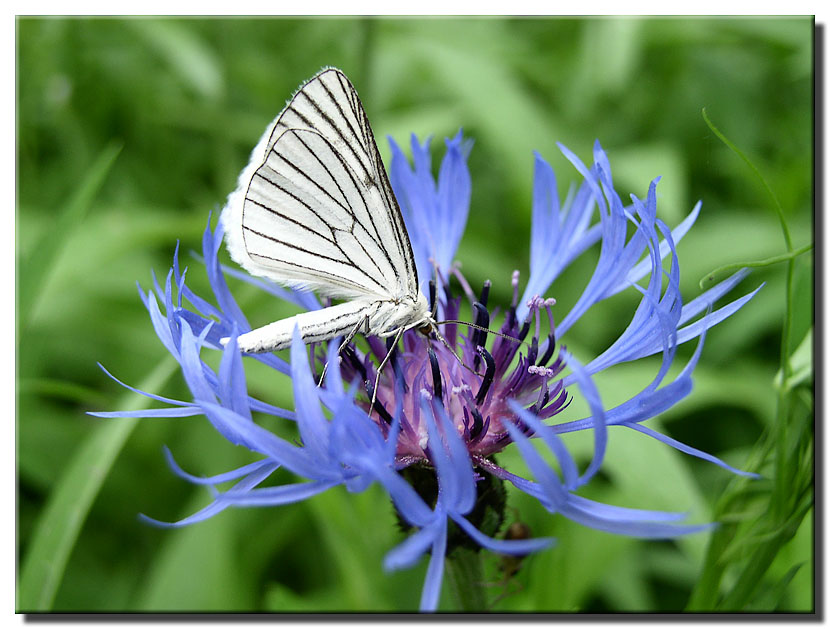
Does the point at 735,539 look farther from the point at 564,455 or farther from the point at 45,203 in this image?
the point at 45,203

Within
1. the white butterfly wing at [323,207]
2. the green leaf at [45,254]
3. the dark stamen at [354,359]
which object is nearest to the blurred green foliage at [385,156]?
the green leaf at [45,254]

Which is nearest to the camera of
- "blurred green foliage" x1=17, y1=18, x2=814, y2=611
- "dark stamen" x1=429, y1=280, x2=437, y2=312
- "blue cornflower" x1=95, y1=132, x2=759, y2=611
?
"blue cornflower" x1=95, y1=132, x2=759, y2=611

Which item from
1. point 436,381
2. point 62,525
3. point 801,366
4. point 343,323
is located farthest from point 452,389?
point 62,525

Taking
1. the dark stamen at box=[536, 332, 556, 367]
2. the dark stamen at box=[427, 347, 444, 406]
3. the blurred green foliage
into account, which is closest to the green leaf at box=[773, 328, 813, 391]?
the blurred green foliage

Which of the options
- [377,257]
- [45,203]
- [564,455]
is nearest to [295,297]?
[377,257]

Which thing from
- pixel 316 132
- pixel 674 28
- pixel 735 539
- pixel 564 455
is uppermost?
pixel 674 28

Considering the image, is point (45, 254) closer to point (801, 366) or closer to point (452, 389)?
point (452, 389)

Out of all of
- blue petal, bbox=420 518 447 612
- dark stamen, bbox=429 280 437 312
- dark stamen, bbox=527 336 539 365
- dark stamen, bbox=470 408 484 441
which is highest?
dark stamen, bbox=429 280 437 312

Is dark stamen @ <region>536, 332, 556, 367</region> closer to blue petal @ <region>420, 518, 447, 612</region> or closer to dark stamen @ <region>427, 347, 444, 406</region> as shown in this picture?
dark stamen @ <region>427, 347, 444, 406</region>
